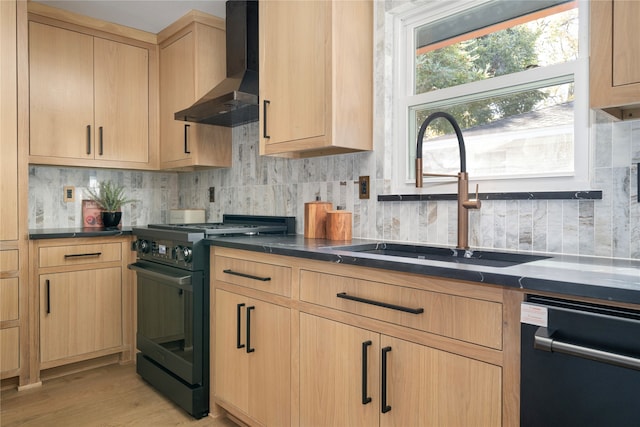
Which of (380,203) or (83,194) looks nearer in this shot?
(380,203)

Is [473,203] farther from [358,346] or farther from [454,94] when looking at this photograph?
[358,346]

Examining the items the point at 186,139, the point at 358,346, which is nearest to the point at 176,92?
the point at 186,139

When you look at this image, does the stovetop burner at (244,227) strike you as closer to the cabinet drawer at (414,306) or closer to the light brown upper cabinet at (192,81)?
the light brown upper cabinet at (192,81)

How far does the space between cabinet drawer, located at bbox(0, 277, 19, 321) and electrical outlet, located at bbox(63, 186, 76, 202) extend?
85 cm

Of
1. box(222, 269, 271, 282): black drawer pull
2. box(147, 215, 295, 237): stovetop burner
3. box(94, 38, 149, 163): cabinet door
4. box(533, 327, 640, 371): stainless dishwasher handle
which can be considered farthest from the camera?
box(94, 38, 149, 163): cabinet door

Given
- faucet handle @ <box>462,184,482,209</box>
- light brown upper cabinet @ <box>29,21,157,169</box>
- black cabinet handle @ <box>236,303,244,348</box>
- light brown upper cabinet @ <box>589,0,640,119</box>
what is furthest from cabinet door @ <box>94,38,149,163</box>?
light brown upper cabinet @ <box>589,0,640,119</box>

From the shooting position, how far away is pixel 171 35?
3182mm

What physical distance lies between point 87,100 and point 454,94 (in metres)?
2.48

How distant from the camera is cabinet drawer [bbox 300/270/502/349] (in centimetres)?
116

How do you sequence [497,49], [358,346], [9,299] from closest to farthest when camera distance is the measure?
[358,346] < [497,49] < [9,299]

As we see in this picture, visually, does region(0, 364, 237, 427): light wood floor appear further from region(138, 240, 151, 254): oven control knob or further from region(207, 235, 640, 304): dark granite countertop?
region(207, 235, 640, 304): dark granite countertop

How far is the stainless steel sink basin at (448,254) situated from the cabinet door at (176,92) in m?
1.67

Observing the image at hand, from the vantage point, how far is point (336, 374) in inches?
61.7

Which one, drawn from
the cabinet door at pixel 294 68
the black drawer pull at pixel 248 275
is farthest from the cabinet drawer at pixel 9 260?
the cabinet door at pixel 294 68
